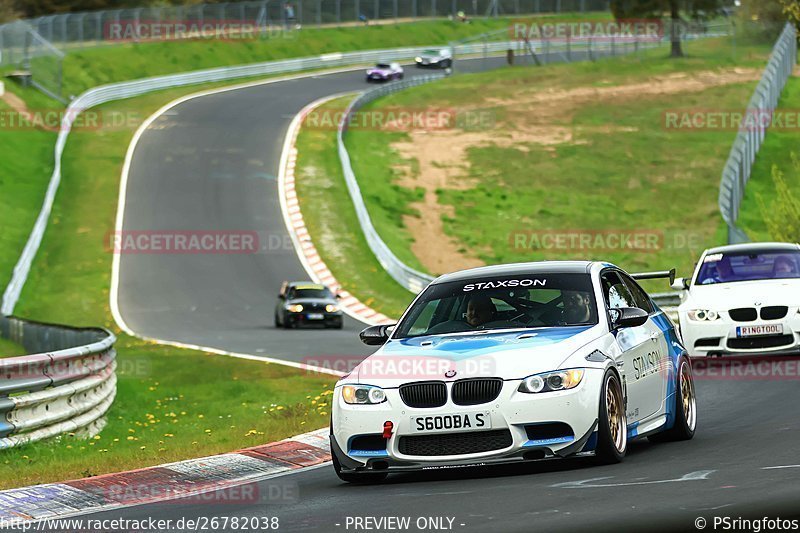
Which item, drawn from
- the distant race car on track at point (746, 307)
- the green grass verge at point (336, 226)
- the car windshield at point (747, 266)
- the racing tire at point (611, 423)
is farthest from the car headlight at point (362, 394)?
the green grass verge at point (336, 226)

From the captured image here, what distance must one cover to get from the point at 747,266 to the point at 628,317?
9.04m

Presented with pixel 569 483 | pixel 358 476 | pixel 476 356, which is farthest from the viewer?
pixel 358 476

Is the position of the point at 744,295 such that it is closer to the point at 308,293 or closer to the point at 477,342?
the point at 477,342

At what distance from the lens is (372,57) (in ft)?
309

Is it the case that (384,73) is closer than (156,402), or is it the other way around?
(156,402)

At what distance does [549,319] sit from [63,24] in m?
64.8

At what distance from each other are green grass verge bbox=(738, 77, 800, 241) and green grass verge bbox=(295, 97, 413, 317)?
36.5 ft

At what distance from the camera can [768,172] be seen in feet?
165

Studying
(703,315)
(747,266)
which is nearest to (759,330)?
(703,315)

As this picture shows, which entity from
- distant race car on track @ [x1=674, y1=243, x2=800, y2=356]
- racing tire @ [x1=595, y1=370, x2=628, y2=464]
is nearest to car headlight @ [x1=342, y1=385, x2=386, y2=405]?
racing tire @ [x1=595, y1=370, x2=628, y2=464]

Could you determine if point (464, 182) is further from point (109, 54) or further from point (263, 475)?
point (263, 475)

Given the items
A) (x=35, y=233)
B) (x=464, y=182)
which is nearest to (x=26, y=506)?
(x=35, y=233)

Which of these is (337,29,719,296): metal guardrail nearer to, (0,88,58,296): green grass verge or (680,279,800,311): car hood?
(680,279,800,311): car hood

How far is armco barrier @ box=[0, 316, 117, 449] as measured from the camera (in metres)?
12.9
